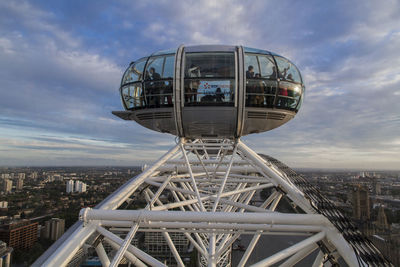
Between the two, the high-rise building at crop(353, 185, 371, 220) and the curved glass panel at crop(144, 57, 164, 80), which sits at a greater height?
the curved glass panel at crop(144, 57, 164, 80)

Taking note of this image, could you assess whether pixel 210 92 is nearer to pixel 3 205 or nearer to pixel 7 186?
pixel 3 205

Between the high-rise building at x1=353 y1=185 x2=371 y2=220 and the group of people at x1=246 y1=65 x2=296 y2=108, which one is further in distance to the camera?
the high-rise building at x1=353 y1=185 x2=371 y2=220

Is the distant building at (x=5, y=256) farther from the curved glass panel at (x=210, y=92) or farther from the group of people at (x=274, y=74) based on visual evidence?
the group of people at (x=274, y=74)

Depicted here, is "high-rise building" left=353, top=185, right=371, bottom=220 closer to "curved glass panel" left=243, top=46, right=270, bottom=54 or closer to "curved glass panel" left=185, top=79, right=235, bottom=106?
"curved glass panel" left=185, top=79, right=235, bottom=106

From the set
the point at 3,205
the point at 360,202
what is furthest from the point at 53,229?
the point at 360,202

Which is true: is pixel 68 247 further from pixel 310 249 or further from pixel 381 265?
pixel 381 265

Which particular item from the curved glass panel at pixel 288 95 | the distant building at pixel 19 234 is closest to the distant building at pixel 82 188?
the distant building at pixel 19 234

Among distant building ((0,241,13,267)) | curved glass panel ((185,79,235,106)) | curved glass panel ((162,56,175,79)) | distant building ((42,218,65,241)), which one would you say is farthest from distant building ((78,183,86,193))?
curved glass panel ((185,79,235,106))
